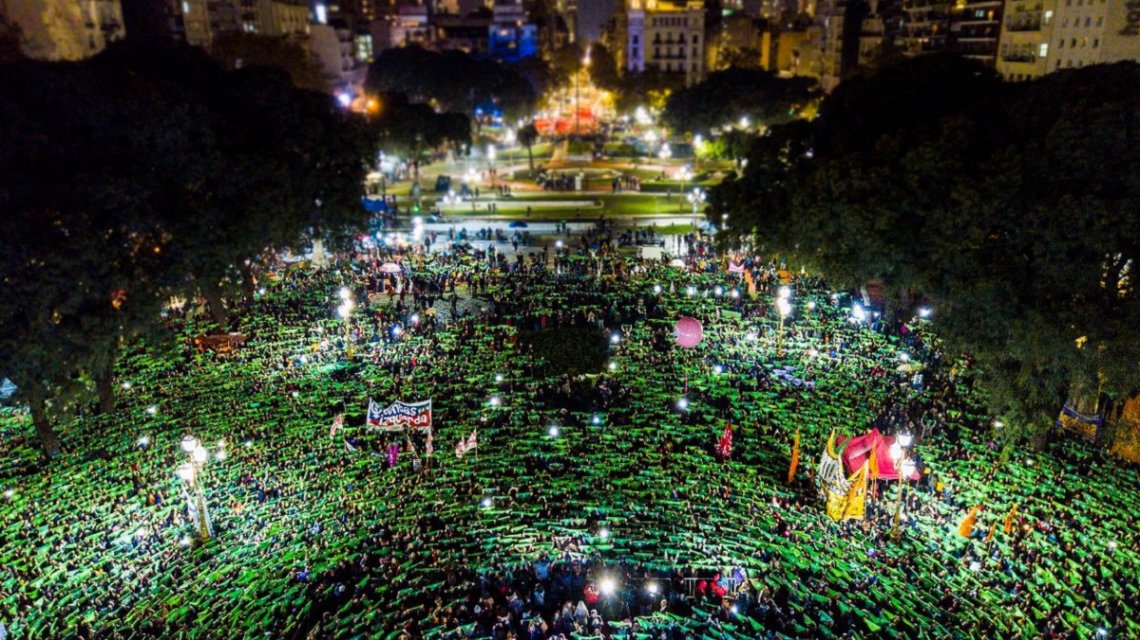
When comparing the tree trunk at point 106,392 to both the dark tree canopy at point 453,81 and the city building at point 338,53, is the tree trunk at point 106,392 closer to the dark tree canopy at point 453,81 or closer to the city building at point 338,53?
the dark tree canopy at point 453,81

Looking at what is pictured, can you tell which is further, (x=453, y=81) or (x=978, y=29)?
(x=453, y=81)

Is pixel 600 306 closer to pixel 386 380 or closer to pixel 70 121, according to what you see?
pixel 386 380

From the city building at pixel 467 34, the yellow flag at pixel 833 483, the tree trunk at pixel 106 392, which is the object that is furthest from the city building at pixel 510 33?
the yellow flag at pixel 833 483

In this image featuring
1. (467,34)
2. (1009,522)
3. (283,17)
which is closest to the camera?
(1009,522)

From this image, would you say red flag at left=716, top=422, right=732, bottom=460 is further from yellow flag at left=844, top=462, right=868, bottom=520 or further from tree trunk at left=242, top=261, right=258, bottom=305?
tree trunk at left=242, top=261, right=258, bottom=305

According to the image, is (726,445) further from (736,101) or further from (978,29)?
(978,29)

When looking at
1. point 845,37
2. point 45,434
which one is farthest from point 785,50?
point 45,434

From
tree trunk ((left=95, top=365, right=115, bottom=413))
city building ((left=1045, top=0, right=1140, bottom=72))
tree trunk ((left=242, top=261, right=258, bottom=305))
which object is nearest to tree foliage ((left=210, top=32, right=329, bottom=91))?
tree trunk ((left=242, top=261, right=258, bottom=305))
